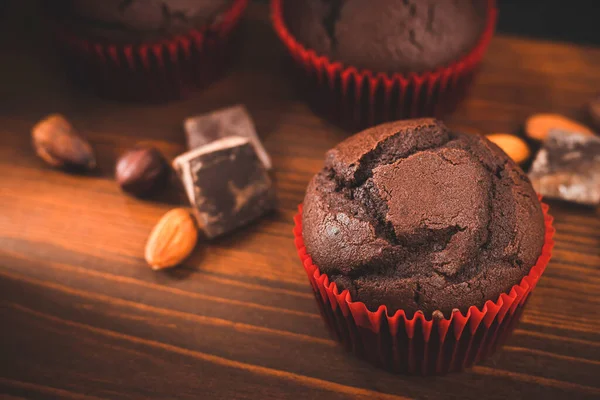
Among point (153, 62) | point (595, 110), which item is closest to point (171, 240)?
point (153, 62)

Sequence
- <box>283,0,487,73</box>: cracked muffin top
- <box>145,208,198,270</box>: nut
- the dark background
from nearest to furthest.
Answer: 1. <box>145,208,198,270</box>: nut
2. <box>283,0,487,73</box>: cracked muffin top
3. the dark background

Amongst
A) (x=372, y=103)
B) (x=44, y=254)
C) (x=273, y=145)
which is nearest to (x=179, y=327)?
(x=44, y=254)

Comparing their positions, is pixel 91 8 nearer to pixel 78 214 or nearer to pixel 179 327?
pixel 78 214

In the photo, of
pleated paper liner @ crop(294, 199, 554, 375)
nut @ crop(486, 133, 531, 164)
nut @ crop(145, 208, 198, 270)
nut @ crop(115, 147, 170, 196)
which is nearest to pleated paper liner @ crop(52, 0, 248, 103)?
nut @ crop(115, 147, 170, 196)

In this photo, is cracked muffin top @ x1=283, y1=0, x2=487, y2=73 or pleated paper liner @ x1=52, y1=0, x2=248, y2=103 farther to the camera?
pleated paper liner @ x1=52, y1=0, x2=248, y2=103

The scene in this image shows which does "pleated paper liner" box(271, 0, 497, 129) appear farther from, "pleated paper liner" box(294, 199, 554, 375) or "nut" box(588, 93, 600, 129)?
"pleated paper liner" box(294, 199, 554, 375)

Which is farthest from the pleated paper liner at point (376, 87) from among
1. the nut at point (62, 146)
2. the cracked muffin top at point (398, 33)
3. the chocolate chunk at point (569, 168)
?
the nut at point (62, 146)
